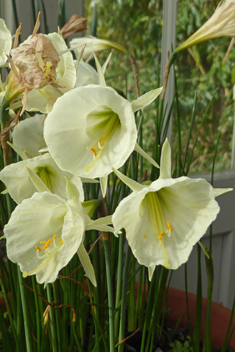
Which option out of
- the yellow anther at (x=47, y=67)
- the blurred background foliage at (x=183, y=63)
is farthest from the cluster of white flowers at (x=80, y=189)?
the blurred background foliage at (x=183, y=63)

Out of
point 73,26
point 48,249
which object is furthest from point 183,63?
point 48,249

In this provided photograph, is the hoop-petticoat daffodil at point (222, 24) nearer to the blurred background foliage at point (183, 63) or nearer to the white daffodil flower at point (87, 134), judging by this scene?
the white daffodil flower at point (87, 134)

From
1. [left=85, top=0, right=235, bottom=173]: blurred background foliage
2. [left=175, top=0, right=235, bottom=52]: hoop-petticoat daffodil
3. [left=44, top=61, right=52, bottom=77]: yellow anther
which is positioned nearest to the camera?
[left=44, top=61, right=52, bottom=77]: yellow anther

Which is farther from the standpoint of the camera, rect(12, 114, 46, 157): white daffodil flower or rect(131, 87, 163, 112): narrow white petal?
rect(12, 114, 46, 157): white daffodil flower

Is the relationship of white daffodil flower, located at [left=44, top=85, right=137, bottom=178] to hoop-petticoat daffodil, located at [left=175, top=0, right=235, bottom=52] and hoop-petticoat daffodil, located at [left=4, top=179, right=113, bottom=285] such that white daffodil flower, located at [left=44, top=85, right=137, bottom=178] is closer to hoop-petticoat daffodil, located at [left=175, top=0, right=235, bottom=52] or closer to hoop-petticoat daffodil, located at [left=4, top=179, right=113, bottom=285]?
hoop-petticoat daffodil, located at [left=4, top=179, right=113, bottom=285]

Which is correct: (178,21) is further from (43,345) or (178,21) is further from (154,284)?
(43,345)

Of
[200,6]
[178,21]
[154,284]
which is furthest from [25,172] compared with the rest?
[200,6]

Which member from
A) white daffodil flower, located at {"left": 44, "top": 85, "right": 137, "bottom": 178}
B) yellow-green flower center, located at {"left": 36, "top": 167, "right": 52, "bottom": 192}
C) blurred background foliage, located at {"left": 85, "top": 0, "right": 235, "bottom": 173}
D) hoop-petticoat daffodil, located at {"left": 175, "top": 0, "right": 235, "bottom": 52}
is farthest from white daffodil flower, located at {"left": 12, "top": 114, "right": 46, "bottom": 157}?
blurred background foliage, located at {"left": 85, "top": 0, "right": 235, "bottom": 173}
